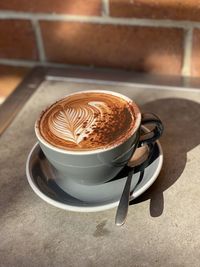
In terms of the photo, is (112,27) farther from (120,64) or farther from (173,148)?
(173,148)

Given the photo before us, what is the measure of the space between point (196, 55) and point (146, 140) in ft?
0.78

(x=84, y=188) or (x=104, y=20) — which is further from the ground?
(x=104, y=20)

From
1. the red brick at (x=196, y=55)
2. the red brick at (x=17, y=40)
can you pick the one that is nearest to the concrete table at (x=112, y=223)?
the red brick at (x=196, y=55)

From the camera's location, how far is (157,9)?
666 mm

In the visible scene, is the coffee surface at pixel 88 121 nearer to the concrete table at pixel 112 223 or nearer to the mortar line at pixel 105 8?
the concrete table at pixel 112 223

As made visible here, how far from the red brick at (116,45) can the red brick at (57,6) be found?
22 millimetres

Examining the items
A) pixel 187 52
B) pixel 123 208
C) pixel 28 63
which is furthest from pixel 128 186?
pixel 28 63

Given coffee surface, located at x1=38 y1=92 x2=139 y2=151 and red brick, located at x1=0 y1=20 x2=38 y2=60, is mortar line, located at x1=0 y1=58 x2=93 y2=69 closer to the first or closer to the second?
red brick, located at x1=0 y1=20 x2=38 y2=60

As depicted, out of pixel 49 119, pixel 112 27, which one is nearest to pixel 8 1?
pixel 112 27

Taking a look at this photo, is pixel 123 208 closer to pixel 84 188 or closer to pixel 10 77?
pixel 84 188

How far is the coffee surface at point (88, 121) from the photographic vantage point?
48 cm

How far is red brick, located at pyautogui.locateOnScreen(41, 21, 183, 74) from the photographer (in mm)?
697

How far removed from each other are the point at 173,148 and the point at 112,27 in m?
0.25

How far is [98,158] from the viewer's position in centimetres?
46
